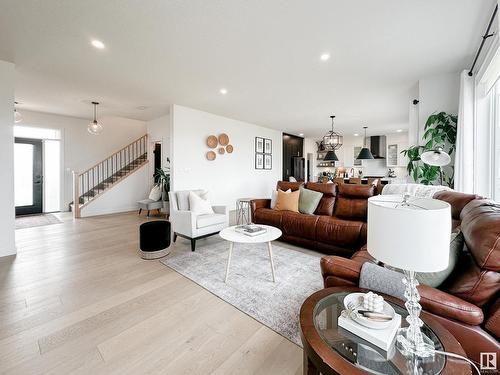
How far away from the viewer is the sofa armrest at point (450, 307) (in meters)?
1.02

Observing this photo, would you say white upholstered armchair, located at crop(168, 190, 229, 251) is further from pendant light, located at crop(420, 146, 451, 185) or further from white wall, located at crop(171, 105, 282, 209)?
pendant light, located at crop(420, 146, 451, 185)

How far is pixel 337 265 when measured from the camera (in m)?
1.38

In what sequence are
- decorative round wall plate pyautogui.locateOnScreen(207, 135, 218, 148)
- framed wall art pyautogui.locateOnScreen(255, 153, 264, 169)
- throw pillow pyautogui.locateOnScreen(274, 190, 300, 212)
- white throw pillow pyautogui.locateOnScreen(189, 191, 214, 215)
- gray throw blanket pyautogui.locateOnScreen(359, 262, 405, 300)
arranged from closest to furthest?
gray throw blanket pyautogui.locateOnScreen(359, 262, 405, 300)
white throw pillow pyautogui.locateOnScreen(189, 191, 214, 215)
throw pillow pyautogui.locateOnScreen(274, 190, 300, 212)
decorative round wall plate pyautogui.locateOnScreen(207, 135, 218, 148)
framed wall art pyautogui.locateOnScreen(255, 153, 264, 169)

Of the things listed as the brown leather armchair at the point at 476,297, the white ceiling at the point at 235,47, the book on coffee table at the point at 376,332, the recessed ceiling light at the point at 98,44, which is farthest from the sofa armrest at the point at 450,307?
the recessed ceiling light at the point at 98,44

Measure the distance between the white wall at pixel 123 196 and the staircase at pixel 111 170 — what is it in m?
0.12

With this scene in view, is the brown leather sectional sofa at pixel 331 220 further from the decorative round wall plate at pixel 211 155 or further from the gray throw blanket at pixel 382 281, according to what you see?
the decorative round wall plate at pixel 211 155

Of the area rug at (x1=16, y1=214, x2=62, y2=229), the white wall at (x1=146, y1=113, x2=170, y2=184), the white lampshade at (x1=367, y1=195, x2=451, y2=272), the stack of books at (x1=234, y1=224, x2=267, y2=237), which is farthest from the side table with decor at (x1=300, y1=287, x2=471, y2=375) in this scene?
the area rug at (x1=16, y1=214, x2=62, y2=229)

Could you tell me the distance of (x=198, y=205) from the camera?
12.2ft

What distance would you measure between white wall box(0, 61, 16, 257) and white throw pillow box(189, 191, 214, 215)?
2516mm

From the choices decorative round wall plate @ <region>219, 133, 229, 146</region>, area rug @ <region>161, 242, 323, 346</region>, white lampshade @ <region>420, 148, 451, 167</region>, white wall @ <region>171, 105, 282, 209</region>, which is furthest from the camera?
decorative round wall plate @ <region>219, 133, 229, 146</region>

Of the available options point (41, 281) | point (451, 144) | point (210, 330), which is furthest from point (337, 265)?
point (451, 144)

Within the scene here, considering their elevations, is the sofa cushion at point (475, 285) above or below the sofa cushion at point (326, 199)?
below

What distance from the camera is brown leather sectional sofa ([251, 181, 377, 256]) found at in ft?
9.98

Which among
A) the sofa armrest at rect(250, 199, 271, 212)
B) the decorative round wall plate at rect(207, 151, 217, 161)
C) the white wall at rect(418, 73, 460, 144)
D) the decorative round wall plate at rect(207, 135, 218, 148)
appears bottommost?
the sofa armrest at rect(250, 199, 271, 212)
